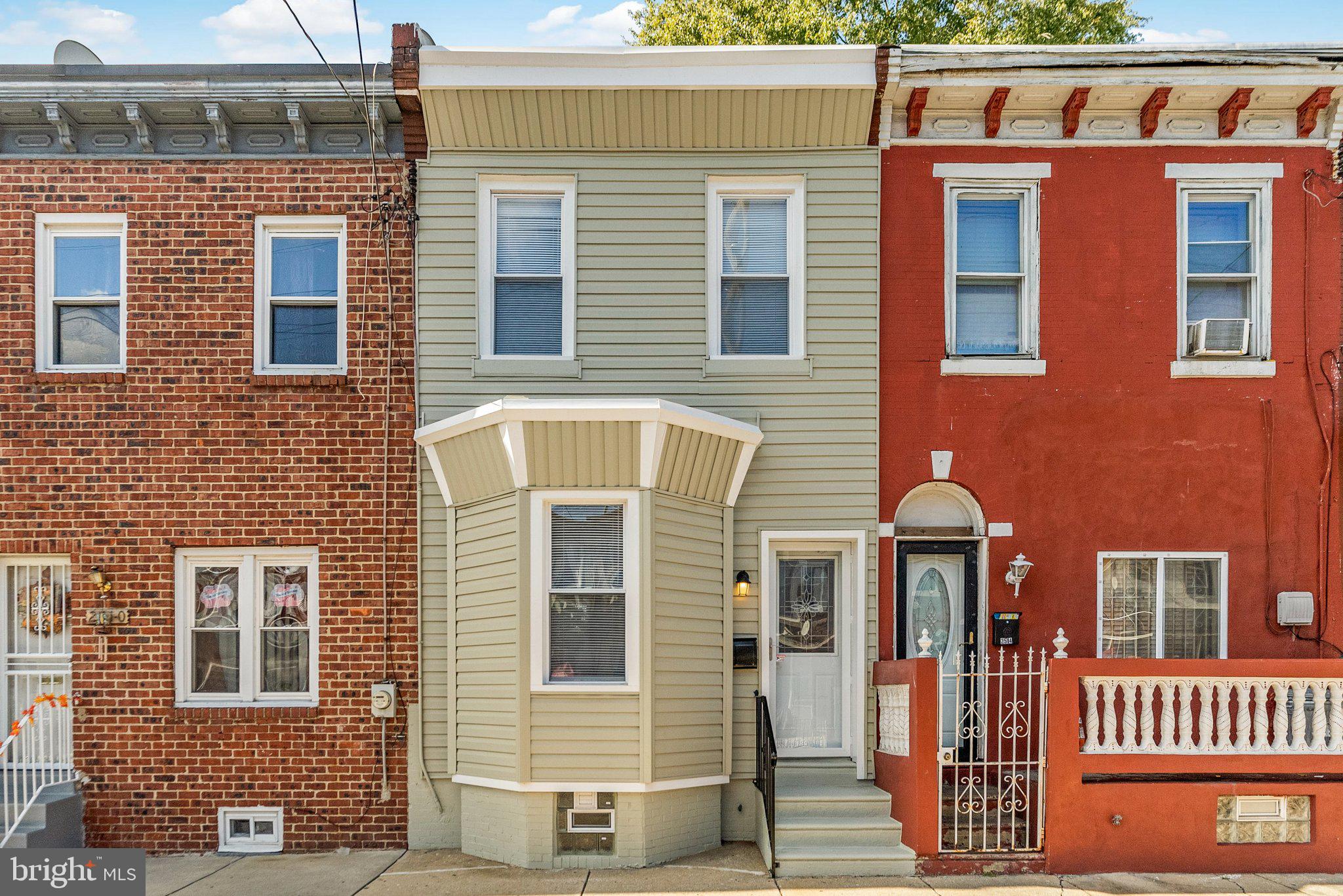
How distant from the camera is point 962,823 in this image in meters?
8.39

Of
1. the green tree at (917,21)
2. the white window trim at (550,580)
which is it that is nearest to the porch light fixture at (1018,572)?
the white window trim at (550,580)

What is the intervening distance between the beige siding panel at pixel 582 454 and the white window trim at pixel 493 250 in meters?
1.20

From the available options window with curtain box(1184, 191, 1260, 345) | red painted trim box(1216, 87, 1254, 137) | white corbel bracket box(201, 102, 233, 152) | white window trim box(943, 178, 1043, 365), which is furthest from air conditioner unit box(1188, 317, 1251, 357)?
white corbel bracket box(201, 102, 233, 152)

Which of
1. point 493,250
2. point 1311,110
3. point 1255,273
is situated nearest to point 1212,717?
point 1255,273

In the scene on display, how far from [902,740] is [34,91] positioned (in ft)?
32.1

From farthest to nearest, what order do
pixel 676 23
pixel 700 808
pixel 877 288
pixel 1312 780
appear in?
1. pixel 676 23
2. pixel 877 288
3. pixel 700 808
4. pixel 1312 780

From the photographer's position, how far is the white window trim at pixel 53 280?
9.30 metres

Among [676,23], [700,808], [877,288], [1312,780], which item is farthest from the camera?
[676,23]

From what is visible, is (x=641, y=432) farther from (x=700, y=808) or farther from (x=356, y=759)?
(x=356, y=759)

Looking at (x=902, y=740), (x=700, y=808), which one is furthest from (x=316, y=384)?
(x=902, y=740)

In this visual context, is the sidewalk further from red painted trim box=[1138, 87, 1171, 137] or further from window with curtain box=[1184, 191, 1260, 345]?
red painted trim box=[1138, 87, 1171, 137]

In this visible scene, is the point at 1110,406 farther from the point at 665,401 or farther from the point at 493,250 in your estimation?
the point at 493,250

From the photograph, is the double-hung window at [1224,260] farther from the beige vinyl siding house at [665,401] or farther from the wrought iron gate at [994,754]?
the wrought iron gate at [994,754]

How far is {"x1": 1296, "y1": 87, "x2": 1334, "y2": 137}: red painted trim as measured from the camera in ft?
30.3
